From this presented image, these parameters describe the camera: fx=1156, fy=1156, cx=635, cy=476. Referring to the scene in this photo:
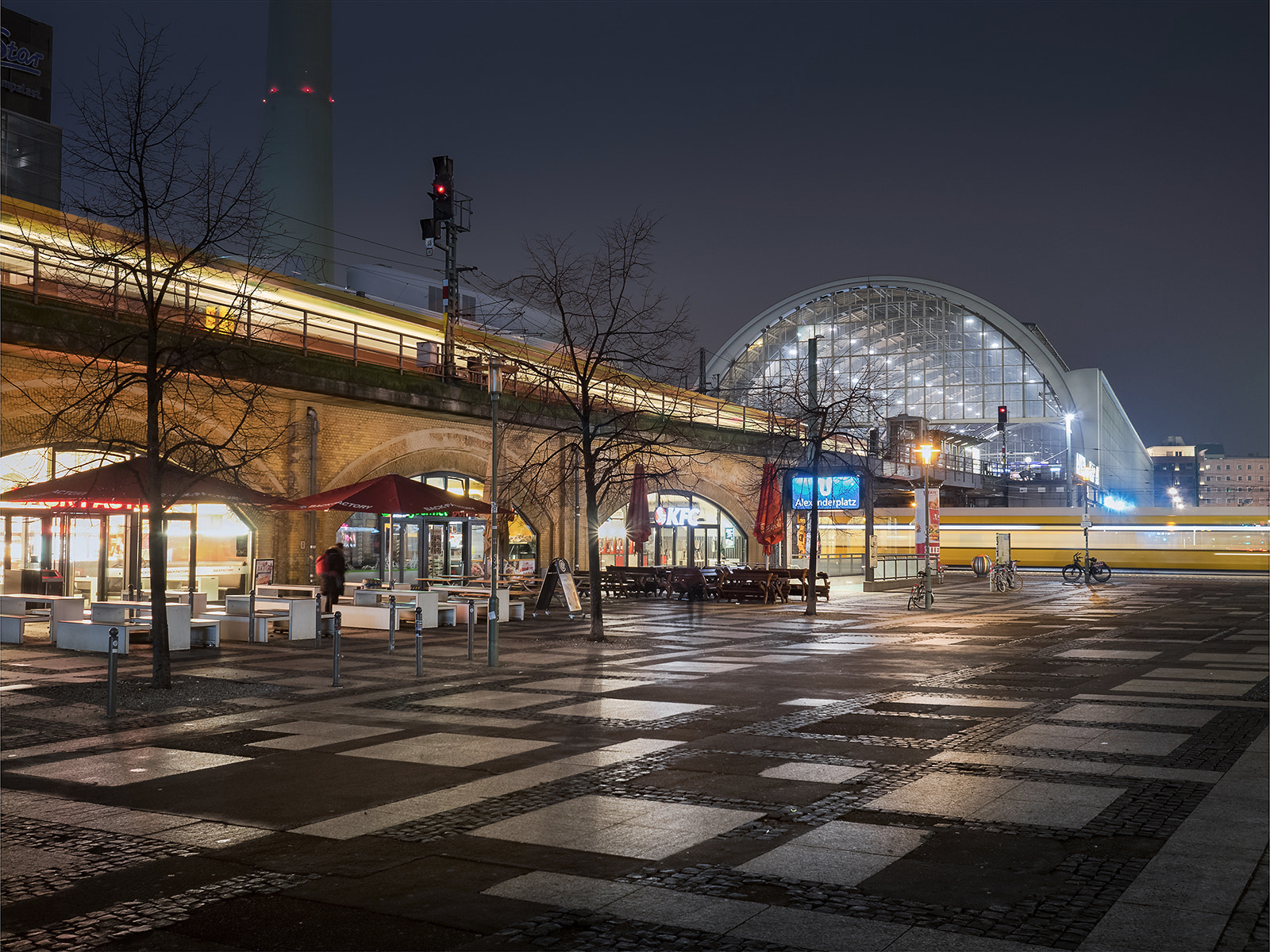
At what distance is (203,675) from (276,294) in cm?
1408

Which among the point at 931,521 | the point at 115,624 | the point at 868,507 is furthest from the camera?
the point at 868,507

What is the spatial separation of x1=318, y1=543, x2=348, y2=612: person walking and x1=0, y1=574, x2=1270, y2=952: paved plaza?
197 inches

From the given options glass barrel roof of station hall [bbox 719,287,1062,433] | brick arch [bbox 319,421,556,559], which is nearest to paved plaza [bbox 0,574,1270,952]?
brick arch [bbox 319,421,556,559]

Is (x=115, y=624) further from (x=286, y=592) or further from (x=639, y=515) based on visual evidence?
(x=639, y=515)

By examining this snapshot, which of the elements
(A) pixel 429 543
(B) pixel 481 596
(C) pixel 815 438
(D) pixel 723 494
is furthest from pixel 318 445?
(D) pixel 723 494

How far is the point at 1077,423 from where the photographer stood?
86.7 metres

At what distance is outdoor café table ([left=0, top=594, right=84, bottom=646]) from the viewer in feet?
65.2

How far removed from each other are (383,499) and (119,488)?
5.32 metres

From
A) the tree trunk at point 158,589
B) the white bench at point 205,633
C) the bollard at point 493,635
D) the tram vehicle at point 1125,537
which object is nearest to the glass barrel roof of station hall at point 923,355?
the tram vehicle at point 1125,537

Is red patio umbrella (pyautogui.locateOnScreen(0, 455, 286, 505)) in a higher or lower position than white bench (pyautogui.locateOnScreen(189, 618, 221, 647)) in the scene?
higher

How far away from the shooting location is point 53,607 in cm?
1997

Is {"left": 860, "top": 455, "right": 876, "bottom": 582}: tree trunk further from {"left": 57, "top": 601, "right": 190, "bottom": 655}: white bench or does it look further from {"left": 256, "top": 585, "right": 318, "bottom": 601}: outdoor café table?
{"left": 57, "top": 601, "right": 190, "bottom": 655}: white bench

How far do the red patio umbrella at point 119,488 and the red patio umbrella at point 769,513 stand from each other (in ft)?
65.2

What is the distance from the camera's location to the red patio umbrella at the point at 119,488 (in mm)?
17453
